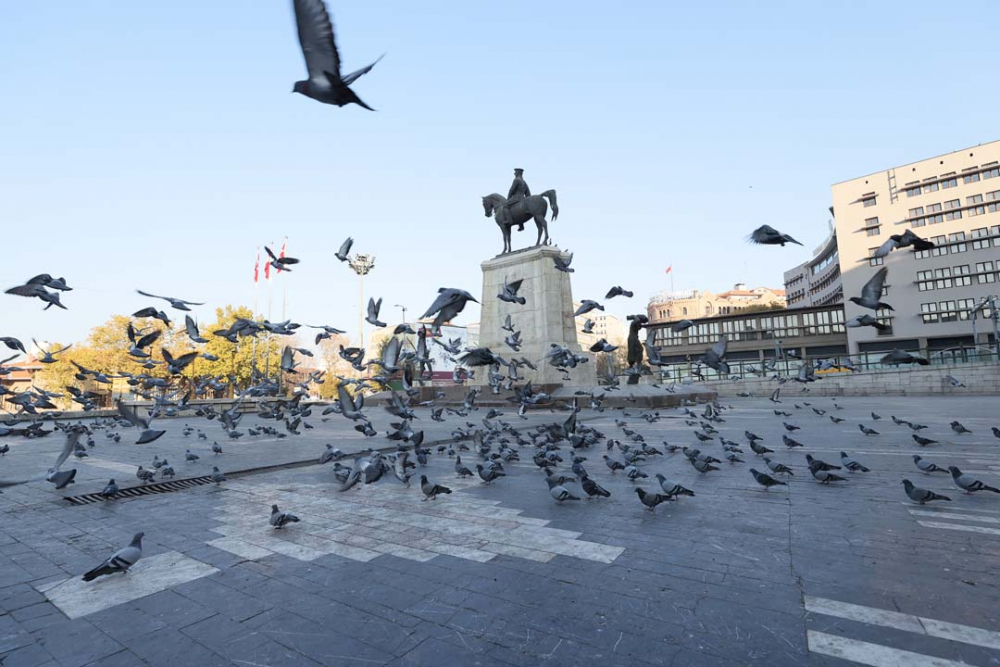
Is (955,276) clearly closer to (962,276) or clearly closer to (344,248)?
(962,276)

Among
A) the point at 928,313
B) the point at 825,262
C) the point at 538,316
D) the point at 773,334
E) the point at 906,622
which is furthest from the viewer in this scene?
the point at 825,262

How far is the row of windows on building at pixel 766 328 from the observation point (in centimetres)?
7262

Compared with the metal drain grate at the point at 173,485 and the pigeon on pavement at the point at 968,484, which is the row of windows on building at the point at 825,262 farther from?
the metal drain grate at the point at 173,485

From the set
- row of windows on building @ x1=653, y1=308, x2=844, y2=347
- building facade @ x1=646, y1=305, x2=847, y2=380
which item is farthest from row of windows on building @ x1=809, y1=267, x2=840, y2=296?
building facade @ x1=646, y1=305, x2=847, y2=380

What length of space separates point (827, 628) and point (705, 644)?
886 millimetres

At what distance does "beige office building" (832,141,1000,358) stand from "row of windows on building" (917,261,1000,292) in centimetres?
9

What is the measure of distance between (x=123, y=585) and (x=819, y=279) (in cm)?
11540

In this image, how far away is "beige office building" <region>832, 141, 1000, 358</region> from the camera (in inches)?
2478

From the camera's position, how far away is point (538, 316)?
2853cm

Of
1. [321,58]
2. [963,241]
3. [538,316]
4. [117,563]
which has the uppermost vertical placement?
[963,241]

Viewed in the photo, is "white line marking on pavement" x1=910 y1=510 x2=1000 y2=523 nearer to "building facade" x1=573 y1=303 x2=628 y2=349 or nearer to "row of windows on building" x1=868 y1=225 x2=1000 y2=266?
"row of windows on building" x1=868 y1=225 x2=1000 y2=266

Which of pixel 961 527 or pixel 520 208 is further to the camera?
pixel 520 208

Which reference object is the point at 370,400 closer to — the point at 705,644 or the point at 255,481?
the point at 255,481

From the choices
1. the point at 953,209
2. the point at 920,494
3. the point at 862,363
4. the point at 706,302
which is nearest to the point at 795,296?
the point at 706,302
